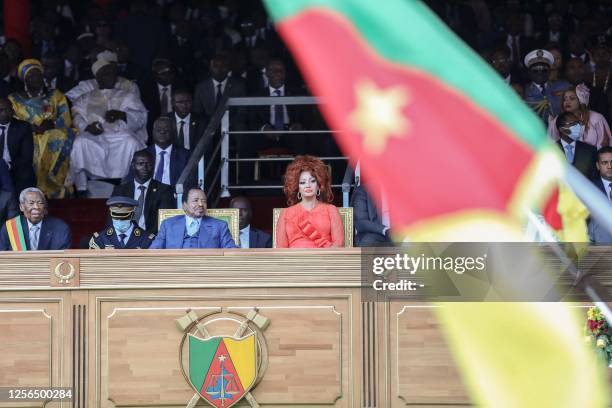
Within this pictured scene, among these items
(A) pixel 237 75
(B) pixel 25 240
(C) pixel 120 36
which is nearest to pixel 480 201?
(B) pixel 25 240

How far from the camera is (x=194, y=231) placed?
32.7 ft

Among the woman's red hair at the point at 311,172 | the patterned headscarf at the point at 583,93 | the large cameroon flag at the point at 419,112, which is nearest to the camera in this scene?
the large cameroon flag at the point at 419,112

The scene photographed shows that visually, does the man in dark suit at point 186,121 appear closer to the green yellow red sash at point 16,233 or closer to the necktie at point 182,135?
the necktie at point 182,135

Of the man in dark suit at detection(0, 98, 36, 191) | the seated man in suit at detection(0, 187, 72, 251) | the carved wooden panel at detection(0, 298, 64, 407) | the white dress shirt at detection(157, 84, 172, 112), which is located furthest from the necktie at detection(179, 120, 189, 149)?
the carved wooden panel at detection(0, 298, 64, 407)

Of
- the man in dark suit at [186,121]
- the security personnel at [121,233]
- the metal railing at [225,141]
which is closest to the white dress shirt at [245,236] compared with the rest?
the security personnel at [121,233]

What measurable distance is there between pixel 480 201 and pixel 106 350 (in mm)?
6303

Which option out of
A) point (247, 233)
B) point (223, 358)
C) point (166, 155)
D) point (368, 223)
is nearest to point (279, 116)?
point (166, 155)

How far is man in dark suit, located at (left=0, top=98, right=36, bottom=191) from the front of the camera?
42.8ft

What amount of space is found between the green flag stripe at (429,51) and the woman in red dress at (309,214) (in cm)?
650

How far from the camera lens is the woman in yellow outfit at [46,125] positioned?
44.8ft

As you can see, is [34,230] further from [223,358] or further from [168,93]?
[168,93]

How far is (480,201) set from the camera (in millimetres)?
2889

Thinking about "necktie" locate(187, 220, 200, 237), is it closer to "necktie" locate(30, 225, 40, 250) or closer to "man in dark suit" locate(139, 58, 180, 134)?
"necktie" locate(30, 225, 40, 250)

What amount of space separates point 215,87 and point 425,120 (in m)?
11.3
